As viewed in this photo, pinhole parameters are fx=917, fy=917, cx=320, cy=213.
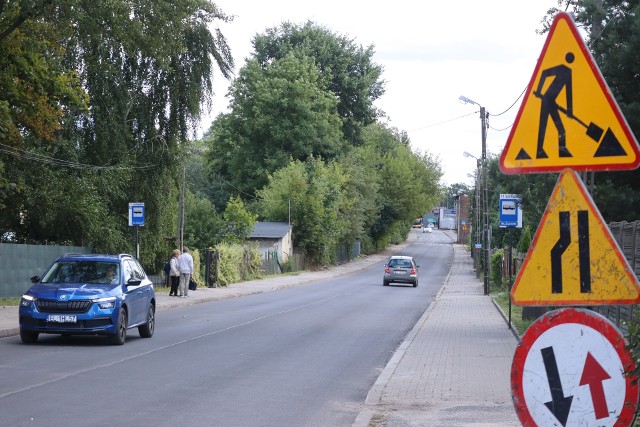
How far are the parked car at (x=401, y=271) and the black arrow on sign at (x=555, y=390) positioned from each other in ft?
151

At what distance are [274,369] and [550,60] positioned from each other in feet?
33.7

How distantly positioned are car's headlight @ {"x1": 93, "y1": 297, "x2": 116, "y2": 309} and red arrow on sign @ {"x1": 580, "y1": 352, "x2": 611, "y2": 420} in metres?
13.6

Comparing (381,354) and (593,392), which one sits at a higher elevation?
(593,392)

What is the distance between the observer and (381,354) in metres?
17.0

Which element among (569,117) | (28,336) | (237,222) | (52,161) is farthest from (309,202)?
(569,117)

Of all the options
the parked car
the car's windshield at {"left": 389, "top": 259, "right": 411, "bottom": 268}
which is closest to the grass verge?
the parked car

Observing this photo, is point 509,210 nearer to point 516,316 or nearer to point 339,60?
point 516,316

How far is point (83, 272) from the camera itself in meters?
17.8

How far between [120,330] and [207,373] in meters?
4.18

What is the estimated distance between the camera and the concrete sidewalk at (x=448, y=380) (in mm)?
9930

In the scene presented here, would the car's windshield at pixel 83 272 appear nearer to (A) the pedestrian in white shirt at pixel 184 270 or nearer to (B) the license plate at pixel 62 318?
(B) the license plate at pixel 62 318

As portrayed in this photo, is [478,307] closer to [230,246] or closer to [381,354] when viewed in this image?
[381,354]

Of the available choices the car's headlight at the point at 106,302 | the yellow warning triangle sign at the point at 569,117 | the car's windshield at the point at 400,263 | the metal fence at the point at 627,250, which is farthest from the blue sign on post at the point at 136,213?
the yellow warning triangle sign at the point at 569,117

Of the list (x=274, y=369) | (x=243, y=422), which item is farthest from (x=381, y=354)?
(x=243, y=422)
